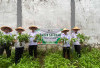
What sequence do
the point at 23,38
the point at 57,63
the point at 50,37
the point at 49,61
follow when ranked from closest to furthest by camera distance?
1. the point at 57,63
2. the point at 49,61
3. the point at 23,38
4. the point at 50,37

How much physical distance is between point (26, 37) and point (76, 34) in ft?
9.07

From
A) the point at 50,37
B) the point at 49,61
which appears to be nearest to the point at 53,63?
the point at 49,61

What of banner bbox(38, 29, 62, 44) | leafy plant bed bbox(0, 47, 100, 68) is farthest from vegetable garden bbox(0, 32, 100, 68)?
banner bbox(38, 29, 62, 44)

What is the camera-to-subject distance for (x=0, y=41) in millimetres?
3430

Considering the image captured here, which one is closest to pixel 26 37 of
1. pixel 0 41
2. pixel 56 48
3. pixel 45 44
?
pixel 0 41

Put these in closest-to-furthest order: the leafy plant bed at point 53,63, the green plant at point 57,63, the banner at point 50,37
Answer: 1. the green plant at point 57,63
2. the leafy plant bed at point 53,63
3. the banner at point 50,37

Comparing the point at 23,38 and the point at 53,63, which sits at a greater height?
the point at 23,38

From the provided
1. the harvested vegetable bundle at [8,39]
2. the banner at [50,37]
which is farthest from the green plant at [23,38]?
the banner at [50,37]

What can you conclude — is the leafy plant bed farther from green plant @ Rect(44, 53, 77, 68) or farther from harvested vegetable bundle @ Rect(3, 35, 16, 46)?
harvested vegetable bundle @ Rect(3, 35, 16, 46)

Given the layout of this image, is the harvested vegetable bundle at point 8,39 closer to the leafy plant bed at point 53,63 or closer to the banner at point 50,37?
the leafy plant bed at point 53,63

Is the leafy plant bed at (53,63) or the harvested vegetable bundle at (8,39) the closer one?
the leafy plant bed at (53,63)

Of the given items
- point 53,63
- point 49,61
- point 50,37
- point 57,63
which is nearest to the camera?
point 57,63

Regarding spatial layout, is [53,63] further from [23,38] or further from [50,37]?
[50,37]

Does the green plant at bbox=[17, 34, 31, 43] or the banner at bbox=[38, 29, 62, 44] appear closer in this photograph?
the green plant at bbox=[17, 34, 31, 43]
